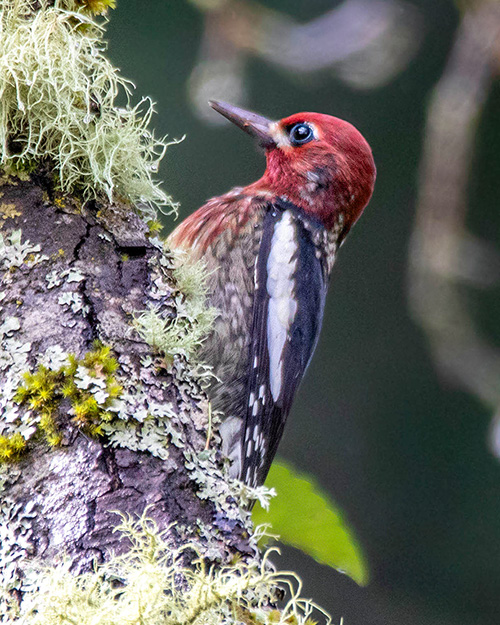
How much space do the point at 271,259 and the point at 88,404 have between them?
3.09 ft

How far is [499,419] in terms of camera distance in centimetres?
188

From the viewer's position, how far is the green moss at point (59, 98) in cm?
81

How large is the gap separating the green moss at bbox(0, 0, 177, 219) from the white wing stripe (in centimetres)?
68

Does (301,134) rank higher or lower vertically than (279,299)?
higher

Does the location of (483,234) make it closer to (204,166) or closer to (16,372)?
(204,166)

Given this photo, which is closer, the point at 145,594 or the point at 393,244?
the point at 145,594

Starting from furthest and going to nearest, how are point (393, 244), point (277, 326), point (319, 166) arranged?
point (393, 244) < point (319, 166) < point (277, 326)

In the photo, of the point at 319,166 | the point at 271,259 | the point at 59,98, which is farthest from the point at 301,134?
the point at 59,98

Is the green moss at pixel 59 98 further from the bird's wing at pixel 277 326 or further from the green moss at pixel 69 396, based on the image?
the bird's wing at pixel 277 326

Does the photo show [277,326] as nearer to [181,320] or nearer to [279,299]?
[279,299]

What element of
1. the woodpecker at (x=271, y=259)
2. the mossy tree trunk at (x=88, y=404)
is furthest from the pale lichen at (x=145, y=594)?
the woodpecker at (x=271, y=259)

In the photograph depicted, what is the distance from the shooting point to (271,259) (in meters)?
1.56

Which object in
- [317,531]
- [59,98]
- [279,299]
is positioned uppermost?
[59,98]

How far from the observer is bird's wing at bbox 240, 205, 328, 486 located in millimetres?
1486
